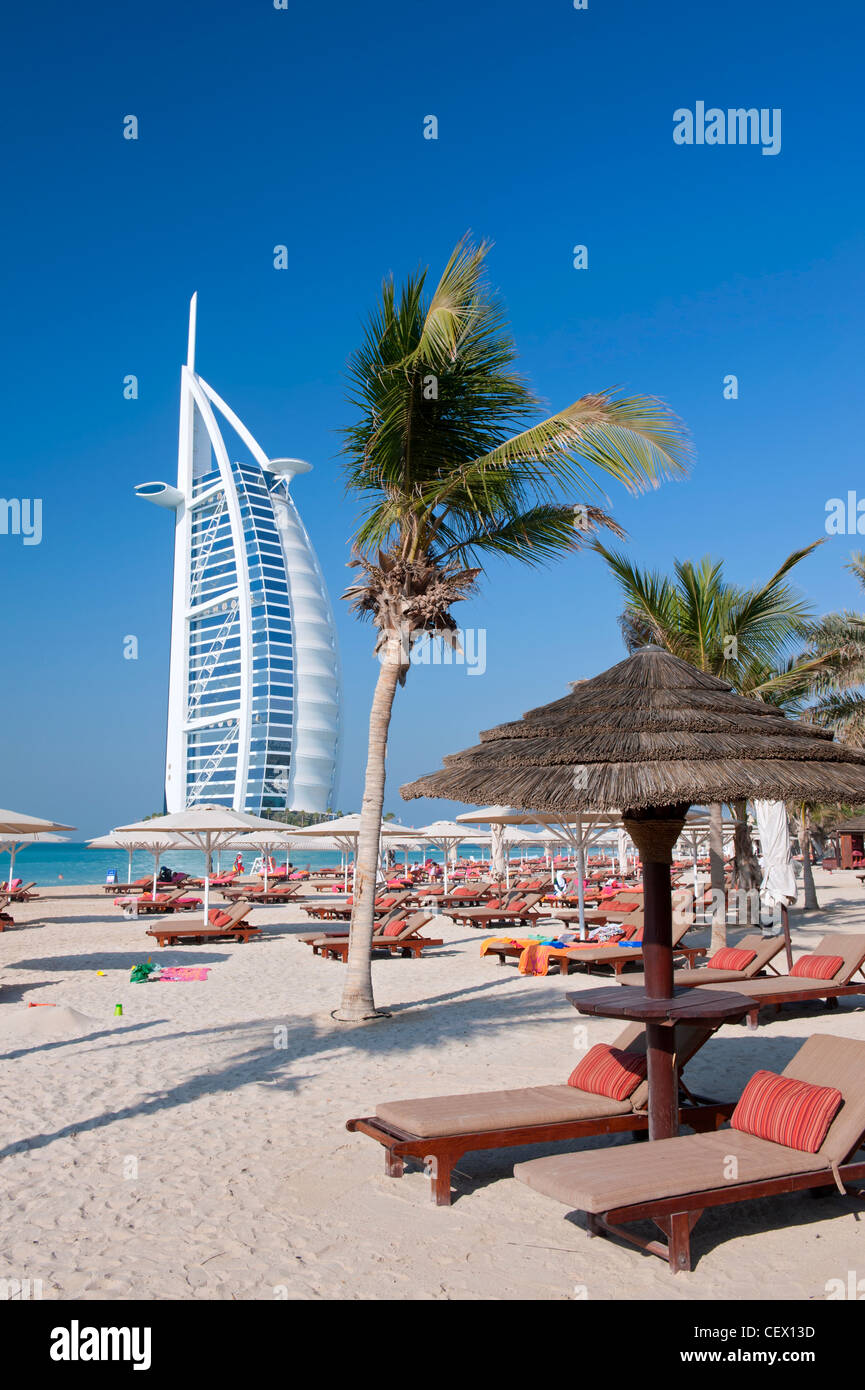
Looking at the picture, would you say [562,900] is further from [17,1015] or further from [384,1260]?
[384,1260]

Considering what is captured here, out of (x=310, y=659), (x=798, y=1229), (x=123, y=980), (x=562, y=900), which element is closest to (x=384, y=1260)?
(x=798, y=1229)

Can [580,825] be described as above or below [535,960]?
above

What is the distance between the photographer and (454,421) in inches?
393

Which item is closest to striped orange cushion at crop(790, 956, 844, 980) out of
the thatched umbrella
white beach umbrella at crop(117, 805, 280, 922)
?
the thatched umbrella

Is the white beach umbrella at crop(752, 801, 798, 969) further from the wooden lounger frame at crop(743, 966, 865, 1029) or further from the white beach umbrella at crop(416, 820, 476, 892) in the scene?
the white beach umbrella at crop(416, 820, 476, 892)

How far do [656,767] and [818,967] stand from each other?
21.8 feet

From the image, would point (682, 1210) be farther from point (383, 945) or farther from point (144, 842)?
point (144, 842)

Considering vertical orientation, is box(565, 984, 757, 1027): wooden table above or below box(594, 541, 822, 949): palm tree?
below

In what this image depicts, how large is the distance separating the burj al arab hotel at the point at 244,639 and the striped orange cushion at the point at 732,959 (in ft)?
220

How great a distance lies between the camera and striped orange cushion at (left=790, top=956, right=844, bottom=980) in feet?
32.5

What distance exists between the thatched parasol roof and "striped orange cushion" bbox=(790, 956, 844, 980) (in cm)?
541

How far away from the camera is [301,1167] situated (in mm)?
5234

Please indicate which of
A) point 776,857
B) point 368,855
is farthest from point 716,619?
point 368,855
